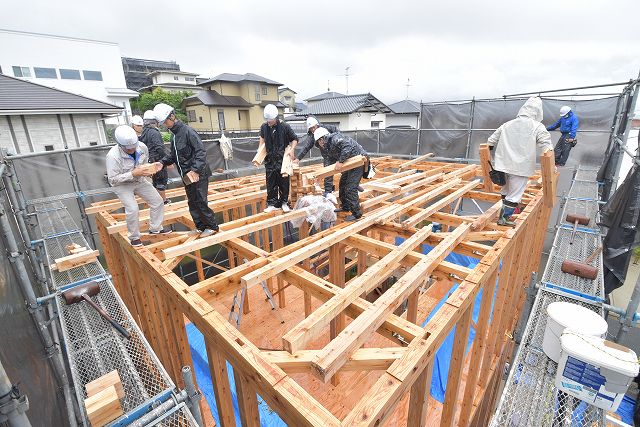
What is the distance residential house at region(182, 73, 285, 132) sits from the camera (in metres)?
27.7

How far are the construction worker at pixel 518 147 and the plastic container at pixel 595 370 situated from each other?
93.2 inches

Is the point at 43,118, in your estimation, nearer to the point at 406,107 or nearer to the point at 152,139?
the point at 152,139

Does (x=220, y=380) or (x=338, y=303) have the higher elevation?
(x=338, y=303)

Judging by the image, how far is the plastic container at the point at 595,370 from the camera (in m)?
2.00

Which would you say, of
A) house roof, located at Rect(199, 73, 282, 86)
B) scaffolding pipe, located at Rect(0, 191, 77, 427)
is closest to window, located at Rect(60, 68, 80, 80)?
house roof, located at Rect(199, 73, 282, 86)

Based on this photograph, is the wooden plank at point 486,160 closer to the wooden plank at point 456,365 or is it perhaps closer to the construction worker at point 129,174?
the wooden plank at point 456,365

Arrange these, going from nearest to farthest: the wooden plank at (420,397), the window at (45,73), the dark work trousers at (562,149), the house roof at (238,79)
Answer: the wooden plank at (420,397) < the dark work trousers at (562,149) < the window at (45,73) < the house roof at (238,79)

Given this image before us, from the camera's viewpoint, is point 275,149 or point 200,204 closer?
point 200,204

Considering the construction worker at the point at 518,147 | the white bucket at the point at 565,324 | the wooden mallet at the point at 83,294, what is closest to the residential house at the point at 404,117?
the construction worker at the point at 518,147

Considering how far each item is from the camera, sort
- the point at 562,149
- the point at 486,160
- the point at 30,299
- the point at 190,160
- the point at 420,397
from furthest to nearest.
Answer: the point at 562,149 < the point at 486,160 < the point at 190,160 < the point at 30,299 < the point at 420,397

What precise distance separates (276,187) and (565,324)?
4.05 m

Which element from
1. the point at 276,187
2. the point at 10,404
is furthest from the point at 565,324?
the point at 276,187

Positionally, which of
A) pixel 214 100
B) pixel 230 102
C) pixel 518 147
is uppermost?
pixel 214 100

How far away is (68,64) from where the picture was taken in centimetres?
2669
